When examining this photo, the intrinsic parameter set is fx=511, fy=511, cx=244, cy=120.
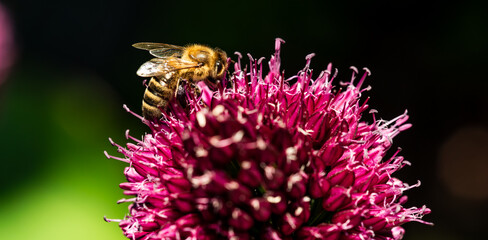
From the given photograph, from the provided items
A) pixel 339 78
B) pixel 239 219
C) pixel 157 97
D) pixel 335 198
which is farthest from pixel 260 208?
pixel 339 78

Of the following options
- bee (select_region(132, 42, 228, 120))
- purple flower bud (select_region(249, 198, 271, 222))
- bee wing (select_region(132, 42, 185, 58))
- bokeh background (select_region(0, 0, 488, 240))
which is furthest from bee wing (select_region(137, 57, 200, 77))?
bokeh background (select_region(0, 0, 488, 240))

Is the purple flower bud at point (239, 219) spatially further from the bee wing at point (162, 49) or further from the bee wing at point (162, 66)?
the bee wing at point (162, 49)

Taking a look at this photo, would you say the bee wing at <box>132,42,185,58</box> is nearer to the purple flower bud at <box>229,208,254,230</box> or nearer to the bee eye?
the bee eye

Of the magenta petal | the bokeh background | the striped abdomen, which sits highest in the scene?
the striped abdomen

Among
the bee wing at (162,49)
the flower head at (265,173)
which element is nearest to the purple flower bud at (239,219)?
the flower head at (265,173)

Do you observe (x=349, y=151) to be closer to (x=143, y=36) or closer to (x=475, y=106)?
(x=475, y=106)

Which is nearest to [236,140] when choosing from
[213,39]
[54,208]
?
[54,208]
